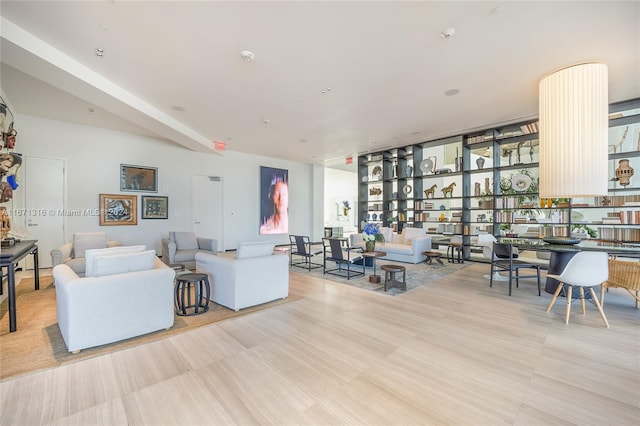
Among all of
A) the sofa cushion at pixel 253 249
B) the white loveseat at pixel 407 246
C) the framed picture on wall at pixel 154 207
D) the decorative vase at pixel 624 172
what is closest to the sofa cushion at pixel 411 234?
the white loveseat at pixel 407 246

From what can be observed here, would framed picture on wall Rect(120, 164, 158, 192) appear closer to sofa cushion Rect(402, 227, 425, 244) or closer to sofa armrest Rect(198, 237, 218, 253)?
sofa armrest Rect(198, 237, 218, 253)

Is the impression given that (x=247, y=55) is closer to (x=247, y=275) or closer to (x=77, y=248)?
(x=247, y=275)

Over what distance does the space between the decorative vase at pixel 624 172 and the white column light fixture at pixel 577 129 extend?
1.88 m

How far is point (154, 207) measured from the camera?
716 centimetres

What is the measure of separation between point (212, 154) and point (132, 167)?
2118 mm

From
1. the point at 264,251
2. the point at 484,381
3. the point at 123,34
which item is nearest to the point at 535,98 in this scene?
the point at 484,381

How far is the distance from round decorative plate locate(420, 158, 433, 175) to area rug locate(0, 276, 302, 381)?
555cm

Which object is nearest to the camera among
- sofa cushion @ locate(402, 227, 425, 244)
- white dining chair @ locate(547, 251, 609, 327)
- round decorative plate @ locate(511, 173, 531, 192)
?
white dining chair @ locate(547, 251, 609, 327)

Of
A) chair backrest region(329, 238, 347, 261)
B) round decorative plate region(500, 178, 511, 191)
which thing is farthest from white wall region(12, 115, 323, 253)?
round decorative plate region(500, 178, 511, 191)

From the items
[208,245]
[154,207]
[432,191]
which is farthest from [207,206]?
[432,191]

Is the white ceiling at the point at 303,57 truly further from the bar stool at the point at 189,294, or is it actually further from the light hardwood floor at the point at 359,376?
the light hardwood floor at the point at 359,376

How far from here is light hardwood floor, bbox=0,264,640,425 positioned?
5.56ft

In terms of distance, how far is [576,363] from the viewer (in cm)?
228

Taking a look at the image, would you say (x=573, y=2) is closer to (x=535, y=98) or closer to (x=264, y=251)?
(x=535, y=98)
